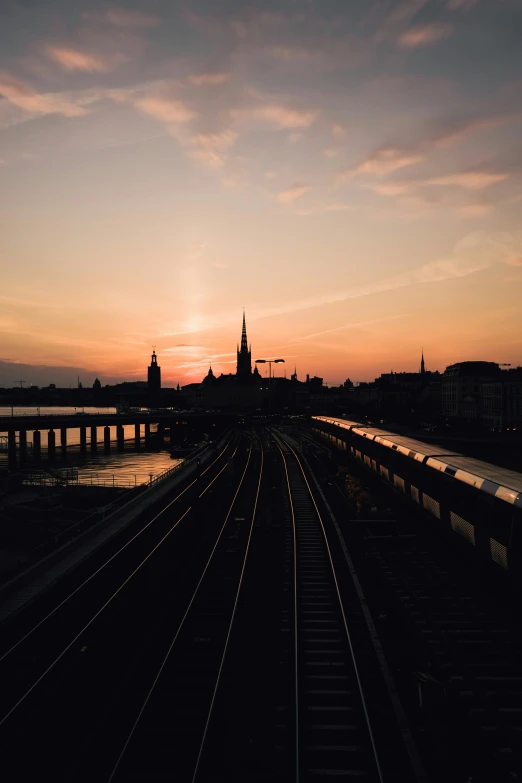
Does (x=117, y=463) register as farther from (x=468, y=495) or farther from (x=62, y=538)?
(x=468, y=495)

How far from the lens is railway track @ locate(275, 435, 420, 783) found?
1083 centimetres

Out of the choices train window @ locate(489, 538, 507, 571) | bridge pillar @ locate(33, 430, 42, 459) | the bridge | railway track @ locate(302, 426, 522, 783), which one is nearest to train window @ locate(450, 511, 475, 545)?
railway track @ locate(302, 426, 522, 783)

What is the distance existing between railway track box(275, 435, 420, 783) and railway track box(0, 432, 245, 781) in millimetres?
4380

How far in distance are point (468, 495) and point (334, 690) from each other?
32.5 feet

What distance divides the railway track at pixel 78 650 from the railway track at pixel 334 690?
14.4ft

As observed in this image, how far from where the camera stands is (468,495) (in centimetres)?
2088

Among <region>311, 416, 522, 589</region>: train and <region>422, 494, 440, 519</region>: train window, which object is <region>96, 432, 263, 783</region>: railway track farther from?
<region>422, 494, 440, 519</region>: train window

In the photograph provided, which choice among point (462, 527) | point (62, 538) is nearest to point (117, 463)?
point (62, 538)

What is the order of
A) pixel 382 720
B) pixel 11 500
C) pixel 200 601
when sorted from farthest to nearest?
pixel 11 500
pixel 200 601
pixel 382 720

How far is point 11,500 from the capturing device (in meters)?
55.2

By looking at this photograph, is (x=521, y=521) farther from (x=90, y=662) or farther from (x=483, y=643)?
(x=90, y=662)

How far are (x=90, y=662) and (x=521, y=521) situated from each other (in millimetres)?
12396

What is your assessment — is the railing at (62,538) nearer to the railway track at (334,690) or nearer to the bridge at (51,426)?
the railway track at (334,690)

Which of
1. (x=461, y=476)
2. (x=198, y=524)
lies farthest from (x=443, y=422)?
(x=461, y=476)
